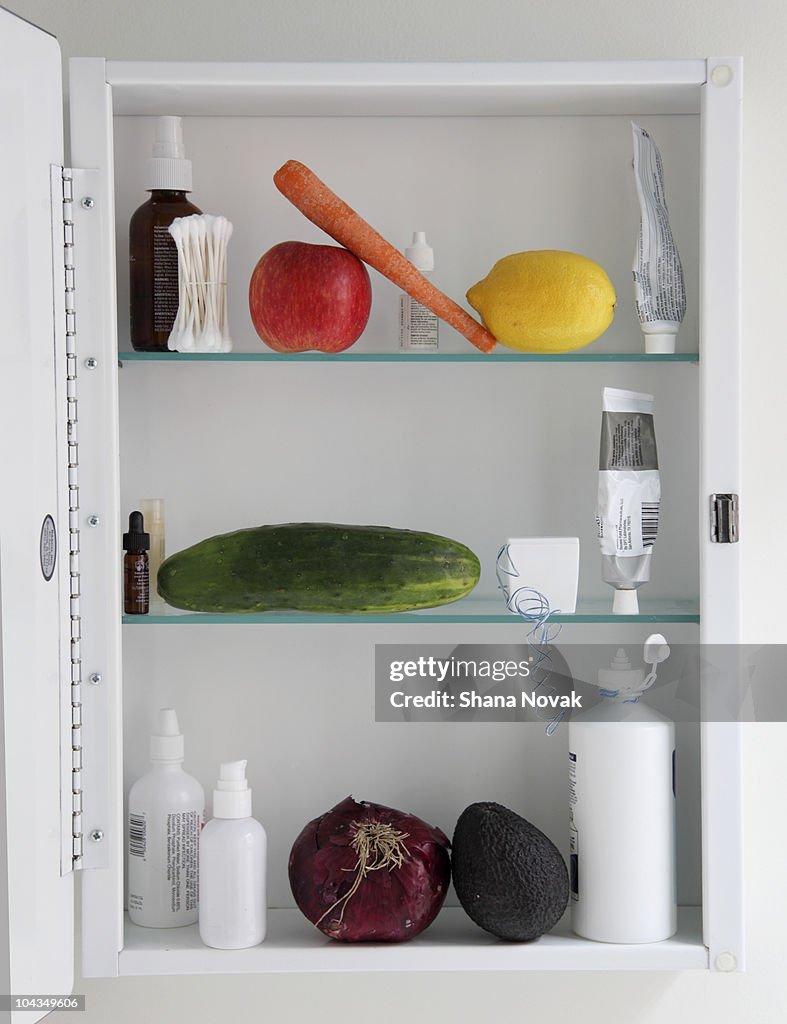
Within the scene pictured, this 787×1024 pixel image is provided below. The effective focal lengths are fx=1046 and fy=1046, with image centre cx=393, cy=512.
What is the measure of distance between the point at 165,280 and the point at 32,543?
0.25m

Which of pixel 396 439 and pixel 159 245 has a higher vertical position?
pixel 159 245

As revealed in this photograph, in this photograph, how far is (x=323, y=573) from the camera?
804mm

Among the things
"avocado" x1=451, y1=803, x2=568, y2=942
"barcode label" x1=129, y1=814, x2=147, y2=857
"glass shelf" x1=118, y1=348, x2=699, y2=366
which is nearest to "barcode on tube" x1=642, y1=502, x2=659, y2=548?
"glass shelf" x1=118, y1=348, x2=699, y2=366

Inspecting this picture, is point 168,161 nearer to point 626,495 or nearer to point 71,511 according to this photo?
point 71,511

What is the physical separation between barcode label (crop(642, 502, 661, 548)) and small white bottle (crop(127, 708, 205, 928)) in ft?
1.35

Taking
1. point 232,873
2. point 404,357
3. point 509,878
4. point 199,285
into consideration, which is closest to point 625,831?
point 509,878

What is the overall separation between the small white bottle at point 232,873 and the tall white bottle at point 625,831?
→ 253 millimetres

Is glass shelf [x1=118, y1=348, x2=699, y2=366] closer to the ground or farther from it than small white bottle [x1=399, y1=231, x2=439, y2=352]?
closer to the ground

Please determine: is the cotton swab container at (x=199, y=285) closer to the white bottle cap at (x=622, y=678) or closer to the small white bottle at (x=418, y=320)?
the small white bottle at (x=418, y=320)

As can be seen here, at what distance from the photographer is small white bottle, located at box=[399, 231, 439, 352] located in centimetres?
85

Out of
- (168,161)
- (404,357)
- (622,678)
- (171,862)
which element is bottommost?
(171,862)

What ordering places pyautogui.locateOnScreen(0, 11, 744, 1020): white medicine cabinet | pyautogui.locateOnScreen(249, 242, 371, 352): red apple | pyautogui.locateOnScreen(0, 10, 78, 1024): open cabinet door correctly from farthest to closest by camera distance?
pyautogui.locateOnScreen(0, 11, 744, 1020): white medicine cabinet
pyautogui.locateOnScreen(249, 242, 371, 352): red apple
pyautogui.locateOnScreen(0, 10, 78, 1024): open cabinet door

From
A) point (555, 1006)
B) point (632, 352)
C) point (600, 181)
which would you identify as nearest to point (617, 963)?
point (555, 1006)

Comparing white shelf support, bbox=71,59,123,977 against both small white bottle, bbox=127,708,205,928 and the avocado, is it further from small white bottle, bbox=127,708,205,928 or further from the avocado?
the avocado
